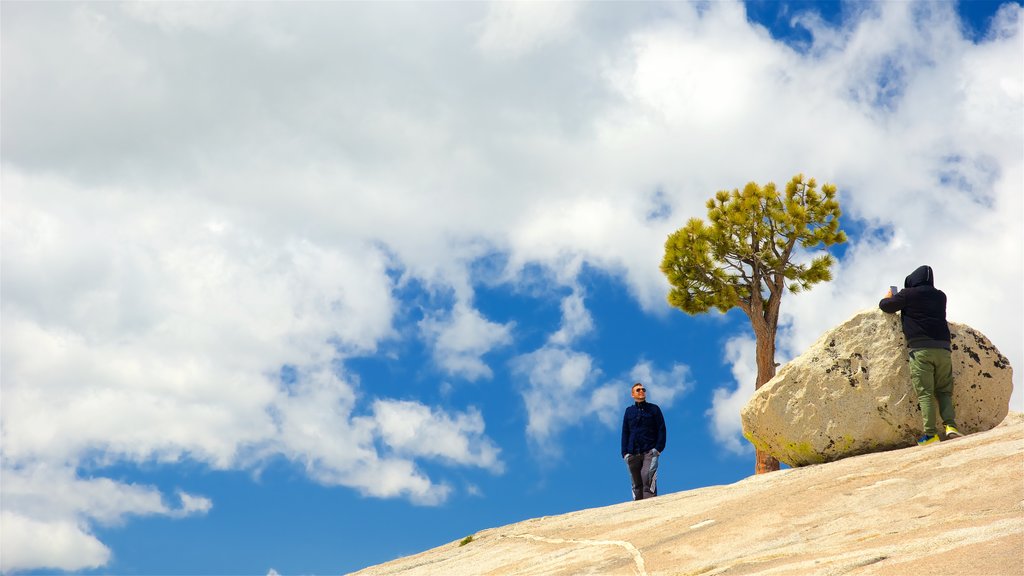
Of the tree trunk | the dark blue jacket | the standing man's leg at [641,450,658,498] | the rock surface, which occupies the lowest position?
the rock surface

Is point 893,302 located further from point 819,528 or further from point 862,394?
point 819,528

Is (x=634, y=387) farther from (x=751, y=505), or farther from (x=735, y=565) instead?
(x=735, y=565)

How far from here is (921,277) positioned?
42.4 ft

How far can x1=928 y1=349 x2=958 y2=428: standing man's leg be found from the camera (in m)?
12.5

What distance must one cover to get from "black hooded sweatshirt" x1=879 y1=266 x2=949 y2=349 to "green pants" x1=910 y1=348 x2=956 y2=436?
15cm

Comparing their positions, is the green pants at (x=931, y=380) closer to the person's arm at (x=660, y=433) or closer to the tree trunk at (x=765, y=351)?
the person's arm at (x=660, y=433)

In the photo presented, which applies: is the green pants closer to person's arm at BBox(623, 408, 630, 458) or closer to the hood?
the hood

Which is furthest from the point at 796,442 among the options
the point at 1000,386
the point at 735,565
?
the point at 735,565

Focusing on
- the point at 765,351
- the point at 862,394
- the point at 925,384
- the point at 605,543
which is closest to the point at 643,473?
the point at 862,394

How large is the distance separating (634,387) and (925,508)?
7.95 m

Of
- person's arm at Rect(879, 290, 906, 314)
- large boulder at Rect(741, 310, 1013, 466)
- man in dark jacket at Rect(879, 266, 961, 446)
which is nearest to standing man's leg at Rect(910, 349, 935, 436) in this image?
man in dark jacket at Rect(879, 266, 961, 446)

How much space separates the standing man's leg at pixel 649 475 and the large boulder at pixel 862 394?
194cm

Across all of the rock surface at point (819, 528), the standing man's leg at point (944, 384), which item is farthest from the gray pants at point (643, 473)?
the standing man's leg at point (944, 384)

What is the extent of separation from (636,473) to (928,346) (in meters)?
5.42
